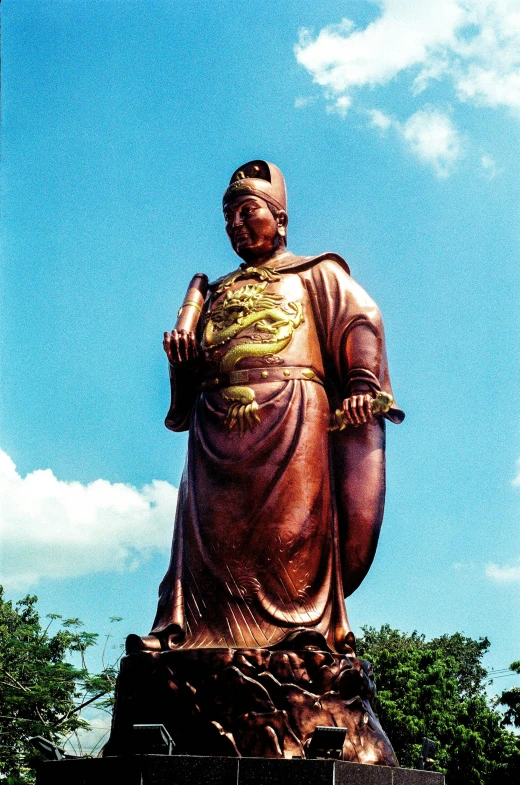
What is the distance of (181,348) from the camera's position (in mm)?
8258

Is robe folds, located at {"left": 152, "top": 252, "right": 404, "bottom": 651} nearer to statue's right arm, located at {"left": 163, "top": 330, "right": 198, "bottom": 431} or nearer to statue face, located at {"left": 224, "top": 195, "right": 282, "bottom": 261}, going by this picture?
statue's right arm, located at {"left": 163, "top": 330, "right": 198, "bottom": 431}

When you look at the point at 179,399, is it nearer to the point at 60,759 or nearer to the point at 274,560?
the point at 274,560

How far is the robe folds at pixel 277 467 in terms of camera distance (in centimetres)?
719

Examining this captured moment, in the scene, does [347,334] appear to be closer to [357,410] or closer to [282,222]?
[357,410]

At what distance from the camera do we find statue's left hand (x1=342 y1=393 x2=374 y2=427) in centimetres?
762

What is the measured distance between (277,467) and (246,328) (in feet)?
4.16

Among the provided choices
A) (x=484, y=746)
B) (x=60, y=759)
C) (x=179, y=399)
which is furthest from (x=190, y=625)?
(x=484, y=746)

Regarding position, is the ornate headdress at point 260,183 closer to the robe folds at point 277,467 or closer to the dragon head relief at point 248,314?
the robe folds at point 277,467

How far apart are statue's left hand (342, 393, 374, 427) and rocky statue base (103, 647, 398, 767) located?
1807 mm

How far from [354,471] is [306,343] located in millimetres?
1118

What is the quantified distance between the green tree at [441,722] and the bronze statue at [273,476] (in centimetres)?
1406

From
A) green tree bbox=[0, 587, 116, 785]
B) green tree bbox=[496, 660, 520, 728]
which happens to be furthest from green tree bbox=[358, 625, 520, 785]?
green tree bbox=[0, 587, 116, 785]

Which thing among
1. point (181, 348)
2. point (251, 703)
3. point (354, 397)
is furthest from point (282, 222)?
point (251, 703)

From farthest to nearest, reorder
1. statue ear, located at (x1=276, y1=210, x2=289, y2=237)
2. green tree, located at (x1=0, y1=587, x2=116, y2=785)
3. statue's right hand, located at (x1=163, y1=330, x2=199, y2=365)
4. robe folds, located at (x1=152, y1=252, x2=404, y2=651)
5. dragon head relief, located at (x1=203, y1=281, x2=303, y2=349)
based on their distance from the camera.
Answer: green tree, located at (x1=0, y1=587, x2=116, y2=785) → statue ear, located at (x1=276, y1=210, x2=289, y2=237) → statue's right hand, located at (x1=163, y1=330, x2=199, y2=365) → dragon head relief, located at (x1=203, y1=281, x2=303, y2=349) → robe folds, located at (x1=152, y1=252, x2=404, y2=651)
